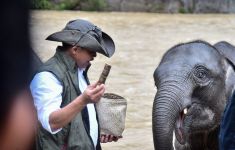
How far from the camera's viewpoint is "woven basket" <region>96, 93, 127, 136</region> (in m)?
4.11

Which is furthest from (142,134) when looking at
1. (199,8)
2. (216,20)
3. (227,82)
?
(199,8)

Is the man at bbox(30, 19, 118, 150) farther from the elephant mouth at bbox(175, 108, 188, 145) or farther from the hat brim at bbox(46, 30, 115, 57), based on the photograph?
the elephant mouth at bbox(175, 108, 188, 145)

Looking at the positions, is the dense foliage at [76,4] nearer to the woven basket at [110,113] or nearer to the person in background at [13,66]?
the woven basket at [110,113]

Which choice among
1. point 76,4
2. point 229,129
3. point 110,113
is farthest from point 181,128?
point 76,4

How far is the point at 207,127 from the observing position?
216 inches

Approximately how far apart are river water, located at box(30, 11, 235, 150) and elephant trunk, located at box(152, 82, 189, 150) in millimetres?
2786

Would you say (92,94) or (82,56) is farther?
(82,56)

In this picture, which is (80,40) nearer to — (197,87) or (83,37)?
(83,37)

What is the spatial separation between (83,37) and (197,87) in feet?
6.06

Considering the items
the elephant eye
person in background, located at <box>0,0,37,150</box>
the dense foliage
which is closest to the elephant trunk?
the elephant eye

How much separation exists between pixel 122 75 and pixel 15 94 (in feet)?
33.0

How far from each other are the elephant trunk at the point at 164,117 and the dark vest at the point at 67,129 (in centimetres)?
110

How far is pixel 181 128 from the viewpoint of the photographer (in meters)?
5.23

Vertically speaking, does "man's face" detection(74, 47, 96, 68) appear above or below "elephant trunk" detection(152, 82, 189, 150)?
above
